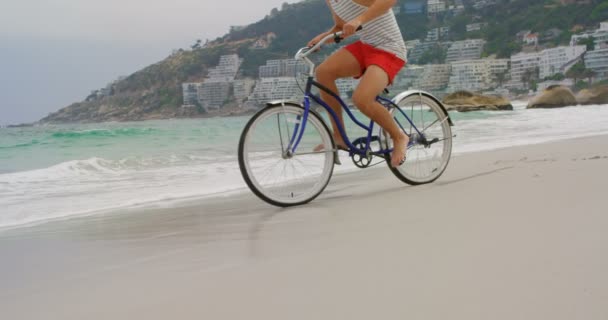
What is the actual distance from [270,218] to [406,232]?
3.19ft

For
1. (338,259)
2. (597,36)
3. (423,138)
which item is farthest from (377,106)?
(597,36)

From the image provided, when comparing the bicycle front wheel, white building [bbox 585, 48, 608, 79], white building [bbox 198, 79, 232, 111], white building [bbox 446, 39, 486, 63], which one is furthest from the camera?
white building [bbox 198, 79, 232, 111]

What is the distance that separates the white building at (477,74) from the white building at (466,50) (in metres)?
1.66

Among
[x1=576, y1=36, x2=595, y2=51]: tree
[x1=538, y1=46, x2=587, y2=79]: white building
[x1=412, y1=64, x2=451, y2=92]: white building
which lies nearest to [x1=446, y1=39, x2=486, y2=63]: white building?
[x1=412, y1=64, x2=451, y2=92]: white building

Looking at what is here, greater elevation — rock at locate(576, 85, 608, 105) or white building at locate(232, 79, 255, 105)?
white building at locate(232, 79, 255, 105)

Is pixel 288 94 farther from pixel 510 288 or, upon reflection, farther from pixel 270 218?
pixel 510 288

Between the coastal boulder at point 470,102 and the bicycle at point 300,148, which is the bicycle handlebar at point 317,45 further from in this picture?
the coastal boulder at point 470,102

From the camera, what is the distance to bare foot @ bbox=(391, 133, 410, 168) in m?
3.77

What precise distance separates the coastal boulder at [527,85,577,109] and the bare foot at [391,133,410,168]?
2747 centimetres

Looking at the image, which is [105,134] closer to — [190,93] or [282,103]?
[282,103]

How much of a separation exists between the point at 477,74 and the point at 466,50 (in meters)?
4.49

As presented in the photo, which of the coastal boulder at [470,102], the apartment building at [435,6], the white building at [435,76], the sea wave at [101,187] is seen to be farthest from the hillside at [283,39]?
the sea wave at [101,187]

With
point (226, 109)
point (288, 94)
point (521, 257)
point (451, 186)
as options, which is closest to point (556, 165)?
point (451, 186)

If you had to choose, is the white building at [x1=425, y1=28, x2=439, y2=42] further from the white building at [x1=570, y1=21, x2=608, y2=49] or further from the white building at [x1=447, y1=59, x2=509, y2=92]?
the white building at [x1=570, y1=21, x2=608, y2=49]
